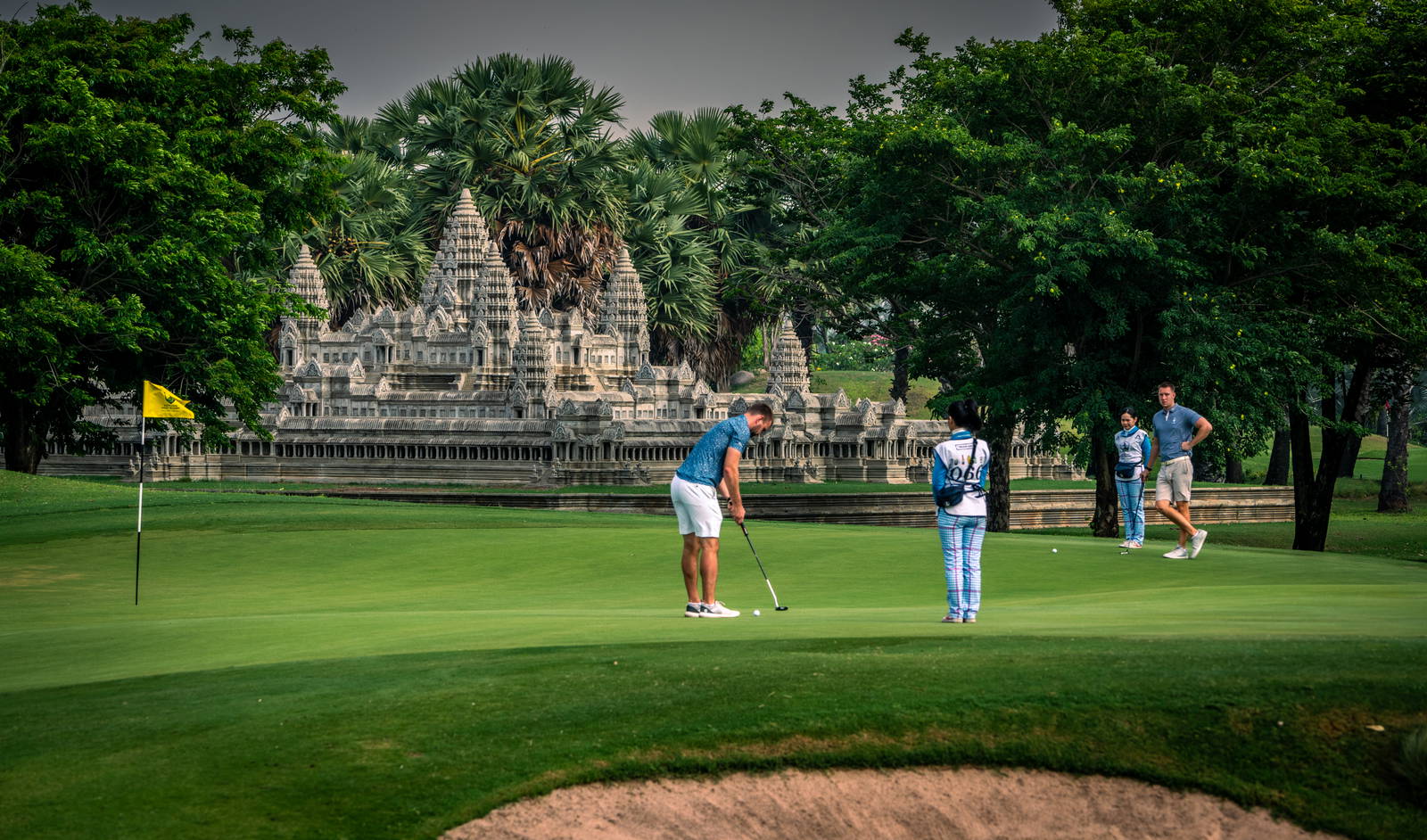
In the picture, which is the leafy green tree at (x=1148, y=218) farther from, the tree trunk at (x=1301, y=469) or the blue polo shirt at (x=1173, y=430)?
the blue polo shirt at (x=1173, y=430)

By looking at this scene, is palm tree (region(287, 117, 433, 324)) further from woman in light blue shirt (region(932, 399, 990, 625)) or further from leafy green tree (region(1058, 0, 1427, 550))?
woman in light blue shirt (region(932, 399, 990, 625))

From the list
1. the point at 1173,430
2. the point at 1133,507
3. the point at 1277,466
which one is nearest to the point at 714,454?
the point at 1173,430

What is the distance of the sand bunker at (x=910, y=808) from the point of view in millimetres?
9414

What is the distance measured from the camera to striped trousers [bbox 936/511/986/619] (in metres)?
14.5

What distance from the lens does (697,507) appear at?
1547cm

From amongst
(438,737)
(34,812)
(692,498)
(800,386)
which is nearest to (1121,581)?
(692,498)

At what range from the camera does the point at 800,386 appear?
77625 millimetres

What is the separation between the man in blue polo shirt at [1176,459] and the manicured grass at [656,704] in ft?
16.5

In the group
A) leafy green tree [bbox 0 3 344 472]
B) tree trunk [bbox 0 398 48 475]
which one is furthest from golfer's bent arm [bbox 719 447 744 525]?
tree trunk [bbox 0 398 48 475]

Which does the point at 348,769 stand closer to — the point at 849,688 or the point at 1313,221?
the point at 849,688

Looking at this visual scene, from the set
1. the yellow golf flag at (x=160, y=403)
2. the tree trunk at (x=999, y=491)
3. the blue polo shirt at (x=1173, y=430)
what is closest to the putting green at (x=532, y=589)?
the blue polo shirt at (x=1173, y=430)

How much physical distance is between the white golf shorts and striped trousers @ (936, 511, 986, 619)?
232cm

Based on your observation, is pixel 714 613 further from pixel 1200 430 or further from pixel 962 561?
pixel 1200 430

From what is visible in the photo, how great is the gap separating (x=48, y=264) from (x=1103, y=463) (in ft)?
89.4
